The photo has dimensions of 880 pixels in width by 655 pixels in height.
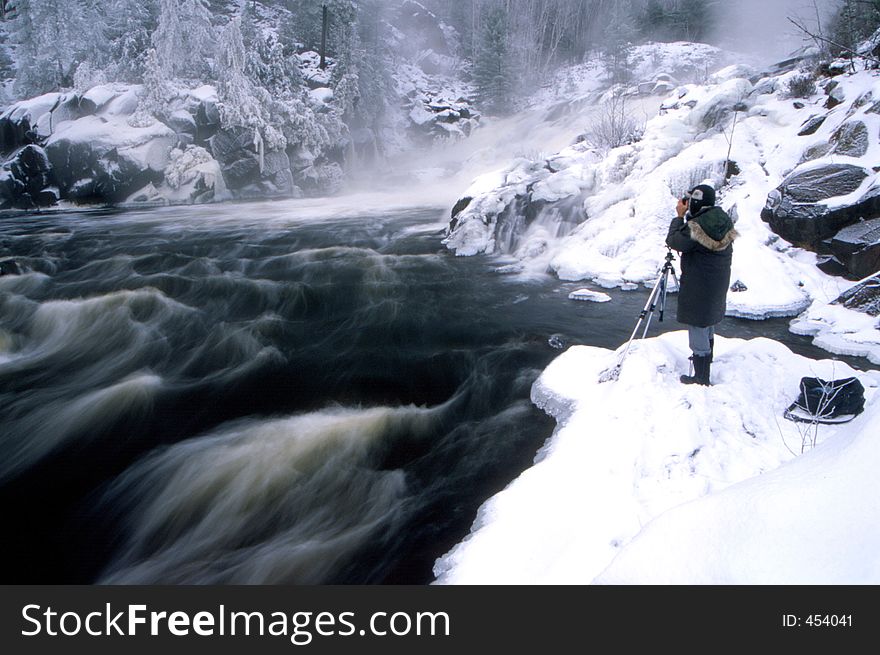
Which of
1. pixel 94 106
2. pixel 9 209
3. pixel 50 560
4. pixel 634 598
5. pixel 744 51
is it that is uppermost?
pixel 744 51

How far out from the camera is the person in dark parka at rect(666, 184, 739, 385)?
395 centimetres

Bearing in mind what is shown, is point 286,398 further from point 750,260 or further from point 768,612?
point 750,260

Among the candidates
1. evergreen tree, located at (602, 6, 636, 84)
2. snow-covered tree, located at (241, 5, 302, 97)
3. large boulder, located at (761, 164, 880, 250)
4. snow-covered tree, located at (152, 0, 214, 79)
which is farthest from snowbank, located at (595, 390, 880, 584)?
evergreen tree, located at (602, 6, 636, 84)

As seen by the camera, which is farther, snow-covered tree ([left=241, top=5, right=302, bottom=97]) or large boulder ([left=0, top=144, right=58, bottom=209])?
snow-covered tree ([left=241, top=5, right=302, bottom=97])

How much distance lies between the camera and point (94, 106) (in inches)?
973

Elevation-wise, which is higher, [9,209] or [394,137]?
[394,137]

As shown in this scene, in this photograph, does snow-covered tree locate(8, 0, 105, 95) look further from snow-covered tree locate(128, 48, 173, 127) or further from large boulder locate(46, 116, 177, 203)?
large boulder locate(46, 116, 177, 203)

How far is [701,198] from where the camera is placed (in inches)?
159

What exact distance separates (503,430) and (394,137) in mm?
39068

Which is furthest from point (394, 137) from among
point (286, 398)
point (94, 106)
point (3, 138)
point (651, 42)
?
point (286, 398)

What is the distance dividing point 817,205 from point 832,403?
6.08 m

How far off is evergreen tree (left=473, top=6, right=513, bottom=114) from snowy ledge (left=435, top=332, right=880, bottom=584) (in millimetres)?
43252

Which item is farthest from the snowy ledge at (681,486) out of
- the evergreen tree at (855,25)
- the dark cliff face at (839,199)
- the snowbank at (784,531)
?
the evergreen tree at (855,25)

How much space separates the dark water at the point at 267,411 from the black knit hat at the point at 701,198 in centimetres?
250
